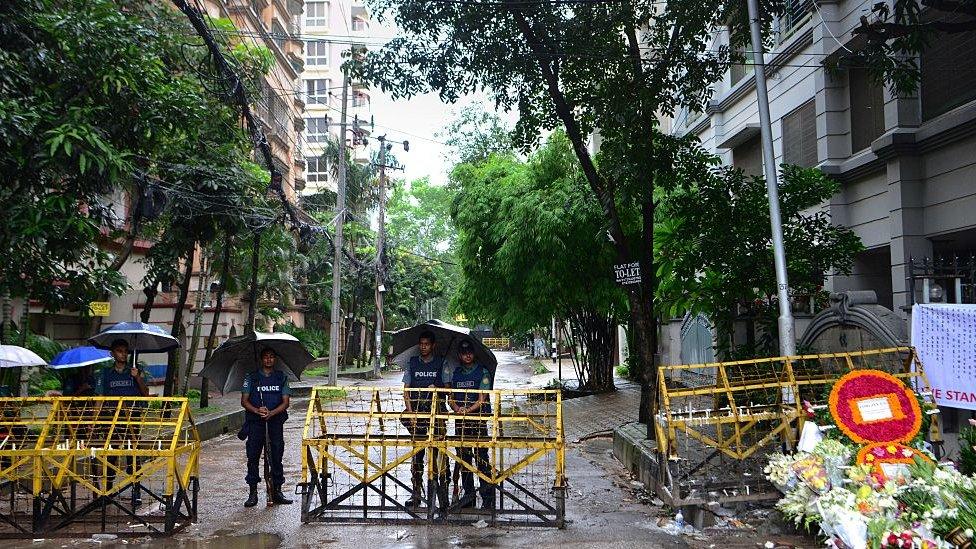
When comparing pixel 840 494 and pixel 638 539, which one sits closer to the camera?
pixel 840 494

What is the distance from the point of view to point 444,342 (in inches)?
389

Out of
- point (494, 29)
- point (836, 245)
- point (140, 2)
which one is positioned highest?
point (140, 2)

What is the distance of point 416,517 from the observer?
327 inches

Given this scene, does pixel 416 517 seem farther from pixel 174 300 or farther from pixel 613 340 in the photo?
pixel 174 300

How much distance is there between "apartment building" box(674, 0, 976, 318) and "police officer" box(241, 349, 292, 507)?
712 centimetres

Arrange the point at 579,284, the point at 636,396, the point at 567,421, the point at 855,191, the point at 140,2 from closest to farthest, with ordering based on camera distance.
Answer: the point at 855,191
the point at 140,2
the point at 567,421
the point at 579,284
the point at 636,396

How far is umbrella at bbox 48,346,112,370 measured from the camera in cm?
1052

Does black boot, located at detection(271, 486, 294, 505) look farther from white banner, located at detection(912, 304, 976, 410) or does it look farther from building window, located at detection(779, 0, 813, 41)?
building window, located at detection(779, 0, 813, 41)

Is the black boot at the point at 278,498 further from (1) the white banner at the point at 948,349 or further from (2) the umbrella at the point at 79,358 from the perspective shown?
(1) the white banner at the point at 948,349

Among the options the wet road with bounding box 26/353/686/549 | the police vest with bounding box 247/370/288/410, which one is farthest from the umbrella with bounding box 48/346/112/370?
the police vest with bounding box 247/370/288/410

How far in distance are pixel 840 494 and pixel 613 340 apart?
19991 mm

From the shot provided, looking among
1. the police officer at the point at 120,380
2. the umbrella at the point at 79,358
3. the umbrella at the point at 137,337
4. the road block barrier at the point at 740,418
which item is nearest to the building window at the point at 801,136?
the road block barrier at the point at 740,418

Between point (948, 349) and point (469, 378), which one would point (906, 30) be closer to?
point (948, 349)

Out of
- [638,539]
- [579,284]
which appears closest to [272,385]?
[638,539]
